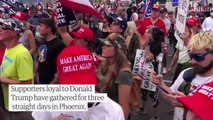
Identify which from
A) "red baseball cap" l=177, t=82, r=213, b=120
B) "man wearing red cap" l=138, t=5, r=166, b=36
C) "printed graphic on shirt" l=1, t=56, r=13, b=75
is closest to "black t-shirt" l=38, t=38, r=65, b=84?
"printed graphic on shirt" l=1, t=56, r=13, b=75

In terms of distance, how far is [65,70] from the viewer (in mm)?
2428

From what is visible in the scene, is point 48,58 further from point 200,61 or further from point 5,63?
point 200,61

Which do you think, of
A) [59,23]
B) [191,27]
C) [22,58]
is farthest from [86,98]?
[191,27]

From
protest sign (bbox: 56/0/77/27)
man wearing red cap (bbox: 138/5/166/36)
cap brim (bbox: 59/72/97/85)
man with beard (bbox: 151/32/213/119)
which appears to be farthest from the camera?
man wearing red cap (bbox: 138/5/166/36)

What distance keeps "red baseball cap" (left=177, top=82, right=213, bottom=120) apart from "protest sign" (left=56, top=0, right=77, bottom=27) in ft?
13.2

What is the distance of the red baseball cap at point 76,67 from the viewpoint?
235 cm

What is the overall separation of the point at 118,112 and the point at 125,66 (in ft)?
4.93

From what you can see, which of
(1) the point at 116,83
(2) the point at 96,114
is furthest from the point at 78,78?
(1) the point at 116,83

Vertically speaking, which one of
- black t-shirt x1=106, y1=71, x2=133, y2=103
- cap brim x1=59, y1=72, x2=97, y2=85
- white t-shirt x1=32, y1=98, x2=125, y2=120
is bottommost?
black t-shirt x1=106, y1=71, x2=133, y2=103

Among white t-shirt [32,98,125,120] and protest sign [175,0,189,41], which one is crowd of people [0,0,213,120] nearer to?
white t-shirt [32,98,125,120]

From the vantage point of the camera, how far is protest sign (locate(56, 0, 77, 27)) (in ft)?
19.3

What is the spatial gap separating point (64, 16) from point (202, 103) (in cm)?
421

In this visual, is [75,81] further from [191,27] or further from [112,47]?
[191,27]

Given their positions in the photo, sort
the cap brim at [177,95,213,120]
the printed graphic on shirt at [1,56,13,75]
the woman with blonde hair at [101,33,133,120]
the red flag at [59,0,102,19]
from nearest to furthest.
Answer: the cap brim at [177,95,213,120]
the woman with blonde hair at [101,33,133,120]
the printed graphic on shirt at [1,56,13,75]
the red flag at [59,0,102,19]
